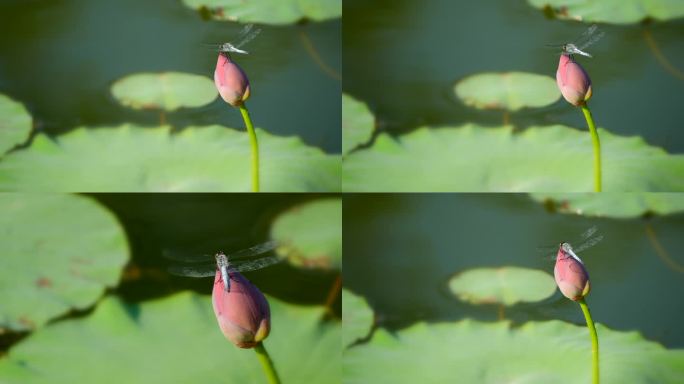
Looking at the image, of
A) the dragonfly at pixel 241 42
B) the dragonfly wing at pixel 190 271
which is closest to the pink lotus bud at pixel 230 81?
the dragonfly at pixel 241 42

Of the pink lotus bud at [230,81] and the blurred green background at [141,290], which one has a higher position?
the pink lotus bud at [230,81]

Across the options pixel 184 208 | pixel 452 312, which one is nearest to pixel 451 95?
pixel 452 312

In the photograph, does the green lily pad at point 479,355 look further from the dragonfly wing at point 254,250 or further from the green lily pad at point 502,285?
the dragonfly wing at point 254,250

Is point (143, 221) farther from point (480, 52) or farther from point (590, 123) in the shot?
point (590, 123)

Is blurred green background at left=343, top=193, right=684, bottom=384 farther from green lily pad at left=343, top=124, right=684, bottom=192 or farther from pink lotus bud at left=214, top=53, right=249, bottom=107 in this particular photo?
pink lotus bud at left=214, top=53, right=249, bottom=107

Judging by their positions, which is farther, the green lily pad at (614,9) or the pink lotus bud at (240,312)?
the green lily pad at (614,9)
